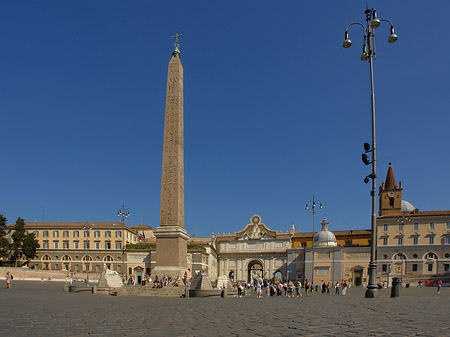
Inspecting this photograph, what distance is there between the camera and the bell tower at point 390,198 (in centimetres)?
6078

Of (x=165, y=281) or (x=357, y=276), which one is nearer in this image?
(x=165, y=281)

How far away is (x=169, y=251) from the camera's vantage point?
2616 cm

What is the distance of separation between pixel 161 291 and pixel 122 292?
9.11 feet

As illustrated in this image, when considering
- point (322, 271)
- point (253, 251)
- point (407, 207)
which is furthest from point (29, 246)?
point (407, 207)

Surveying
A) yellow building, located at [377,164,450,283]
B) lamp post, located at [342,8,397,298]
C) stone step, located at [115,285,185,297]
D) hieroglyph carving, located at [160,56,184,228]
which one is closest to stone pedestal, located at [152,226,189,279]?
hieroglyph carving, located at [160,56,184,228]

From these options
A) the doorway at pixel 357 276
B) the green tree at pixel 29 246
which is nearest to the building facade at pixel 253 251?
the doorway at pixel 357 276

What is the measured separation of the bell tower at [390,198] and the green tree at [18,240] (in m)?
48.1

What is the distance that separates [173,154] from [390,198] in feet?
142

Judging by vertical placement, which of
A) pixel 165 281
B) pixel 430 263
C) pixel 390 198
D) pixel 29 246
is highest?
pixel 390 198

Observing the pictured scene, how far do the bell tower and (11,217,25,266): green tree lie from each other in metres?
48.1

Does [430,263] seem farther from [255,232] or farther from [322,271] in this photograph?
[255,232]

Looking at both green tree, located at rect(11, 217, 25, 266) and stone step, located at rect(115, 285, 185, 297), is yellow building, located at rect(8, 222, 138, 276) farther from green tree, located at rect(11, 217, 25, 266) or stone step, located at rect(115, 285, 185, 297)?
stone step, located at rect(115, 285, 185, 297)

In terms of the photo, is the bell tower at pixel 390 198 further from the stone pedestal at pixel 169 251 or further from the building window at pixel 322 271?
the stone pedestal at pixel 169 251

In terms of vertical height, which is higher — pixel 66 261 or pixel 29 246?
pixel 29 246
